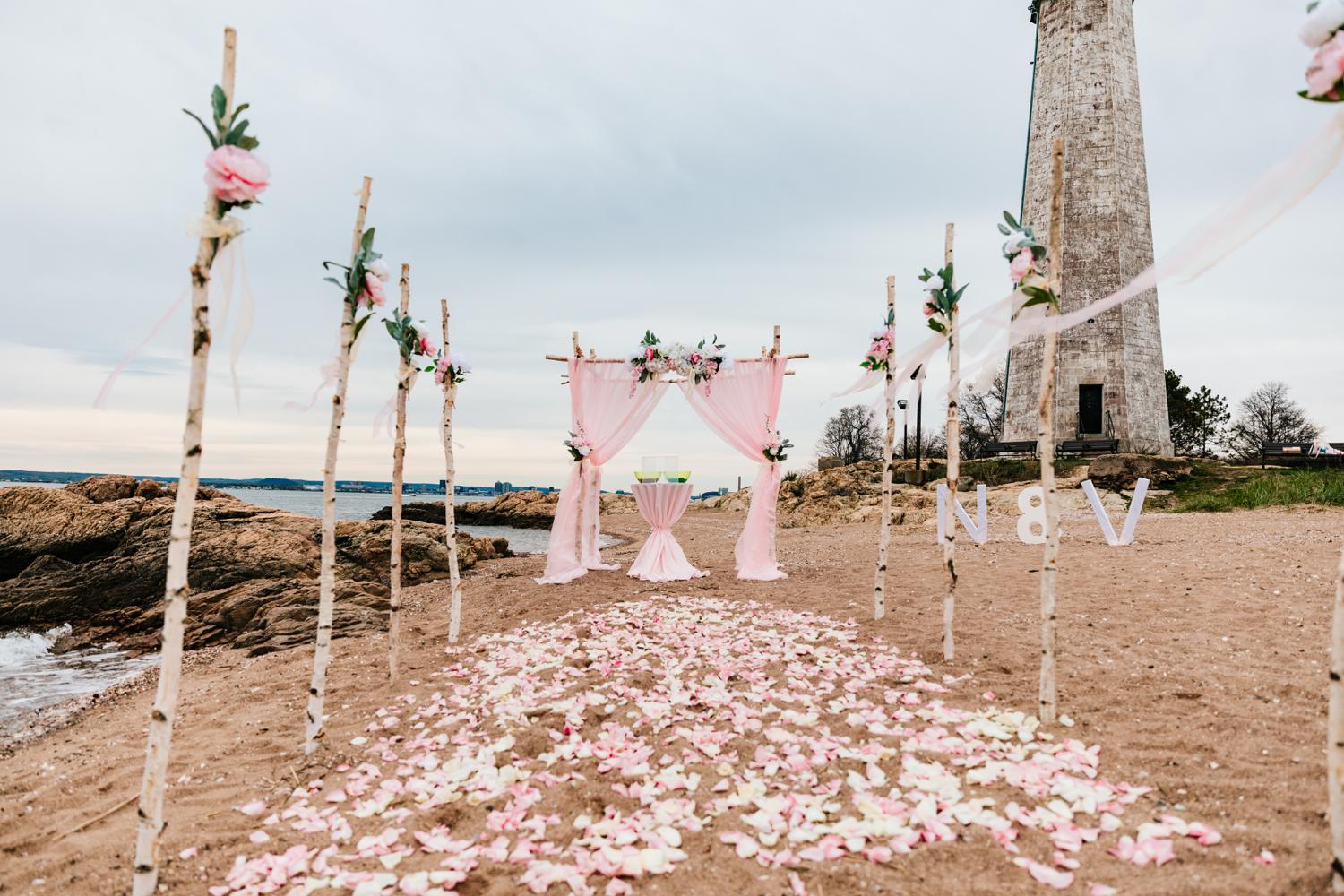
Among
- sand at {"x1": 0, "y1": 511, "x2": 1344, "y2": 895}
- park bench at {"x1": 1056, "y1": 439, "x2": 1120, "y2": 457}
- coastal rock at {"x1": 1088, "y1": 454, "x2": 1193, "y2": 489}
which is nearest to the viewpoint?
sand at {"x1": 0, "y1": 511, "x2": 1344, "y2": 895}

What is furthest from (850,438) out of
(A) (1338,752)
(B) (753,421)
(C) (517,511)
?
(A) (1338,752)

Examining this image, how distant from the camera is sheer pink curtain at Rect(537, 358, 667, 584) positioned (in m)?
12.1

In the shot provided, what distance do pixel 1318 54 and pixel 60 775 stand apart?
332 inches

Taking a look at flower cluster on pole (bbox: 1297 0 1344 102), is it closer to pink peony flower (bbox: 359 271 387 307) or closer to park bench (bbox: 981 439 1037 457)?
pink peony flower (bbox: 359 271 387 307)

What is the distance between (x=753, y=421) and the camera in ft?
38.4

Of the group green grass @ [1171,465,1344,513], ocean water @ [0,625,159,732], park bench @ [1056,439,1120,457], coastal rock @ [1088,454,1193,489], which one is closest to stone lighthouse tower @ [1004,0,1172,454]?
park bench @ [1056,439,1120,457]

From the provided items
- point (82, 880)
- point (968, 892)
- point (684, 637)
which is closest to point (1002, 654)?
point (684, 637)

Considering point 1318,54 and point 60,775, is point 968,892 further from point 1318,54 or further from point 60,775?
point 60,775

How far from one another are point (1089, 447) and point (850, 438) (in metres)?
26.5

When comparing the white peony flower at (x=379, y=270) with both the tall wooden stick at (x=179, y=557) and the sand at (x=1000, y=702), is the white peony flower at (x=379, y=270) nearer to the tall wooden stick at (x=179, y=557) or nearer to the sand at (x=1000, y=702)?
the tall wooden stick at (x=179, y=557)

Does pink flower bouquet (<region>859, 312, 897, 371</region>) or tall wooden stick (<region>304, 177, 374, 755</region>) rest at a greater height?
pink flower bouquet (<region>859, 312, 897, 371</region>)

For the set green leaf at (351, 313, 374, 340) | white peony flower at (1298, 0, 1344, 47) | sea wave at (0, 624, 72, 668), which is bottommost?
sea wave at (0, 624, 72, 668)

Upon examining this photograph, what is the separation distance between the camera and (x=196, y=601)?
39.9 feet

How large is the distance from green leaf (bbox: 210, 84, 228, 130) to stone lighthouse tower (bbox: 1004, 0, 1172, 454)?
2421 cm
